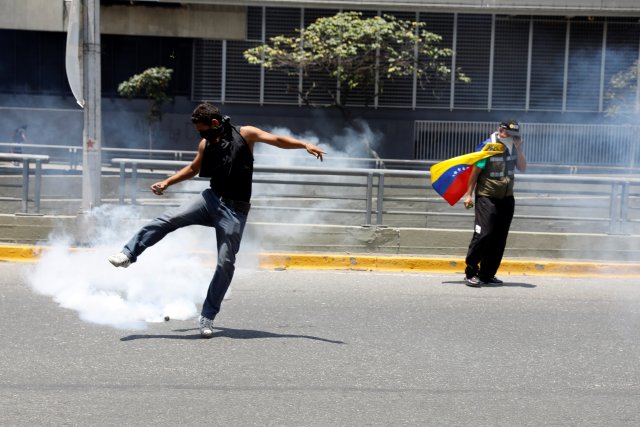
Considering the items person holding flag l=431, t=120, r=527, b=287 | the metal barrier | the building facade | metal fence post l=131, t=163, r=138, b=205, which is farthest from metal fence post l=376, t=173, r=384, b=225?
the building facade

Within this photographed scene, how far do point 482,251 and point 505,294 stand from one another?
58cm

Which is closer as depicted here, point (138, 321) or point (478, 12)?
point (138, 321)

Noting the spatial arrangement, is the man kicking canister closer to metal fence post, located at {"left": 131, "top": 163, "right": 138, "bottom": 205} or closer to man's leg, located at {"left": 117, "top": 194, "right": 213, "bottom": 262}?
man's leg, located at {"left": 117, "top": 194, "right": 213, "bottom": 262}

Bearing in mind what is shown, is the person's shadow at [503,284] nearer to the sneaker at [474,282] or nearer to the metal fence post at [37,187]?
the sneaker at [474,282]

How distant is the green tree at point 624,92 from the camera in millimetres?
27312

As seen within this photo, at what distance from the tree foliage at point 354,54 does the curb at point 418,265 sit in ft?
56.8

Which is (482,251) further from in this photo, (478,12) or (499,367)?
(478,12)

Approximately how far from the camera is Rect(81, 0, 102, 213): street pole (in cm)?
1100

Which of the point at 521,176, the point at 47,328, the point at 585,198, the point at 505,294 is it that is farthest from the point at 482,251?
the point at 47,328

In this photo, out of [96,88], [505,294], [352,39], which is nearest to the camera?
[505,294]

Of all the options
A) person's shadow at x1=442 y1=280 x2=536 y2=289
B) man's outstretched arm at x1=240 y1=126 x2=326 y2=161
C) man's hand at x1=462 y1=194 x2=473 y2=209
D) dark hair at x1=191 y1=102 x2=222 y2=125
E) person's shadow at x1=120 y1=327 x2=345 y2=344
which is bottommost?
person's shadow at x1=442 y1=280 x2=536 y2=289

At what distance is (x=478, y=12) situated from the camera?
2900 centimetres

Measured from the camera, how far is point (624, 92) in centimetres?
2808

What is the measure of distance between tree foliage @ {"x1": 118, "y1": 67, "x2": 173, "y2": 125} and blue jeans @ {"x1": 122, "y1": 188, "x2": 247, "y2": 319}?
2214 cm
